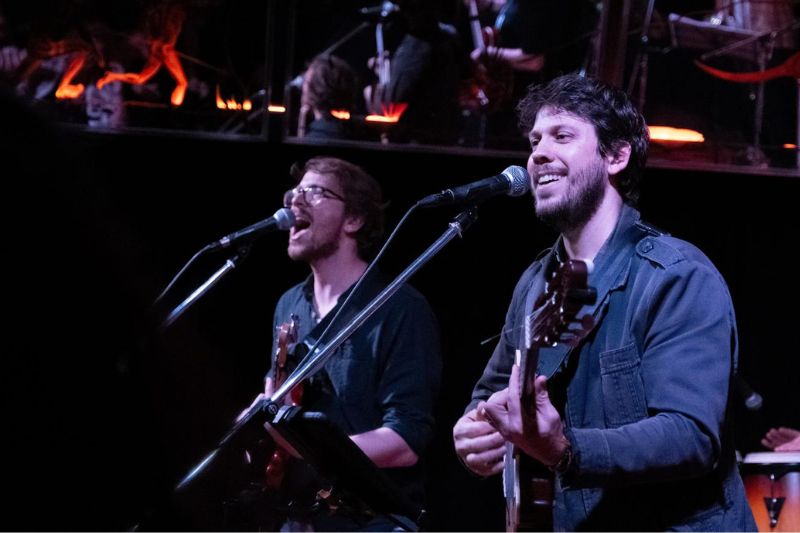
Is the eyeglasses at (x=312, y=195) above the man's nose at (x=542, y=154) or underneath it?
underneath

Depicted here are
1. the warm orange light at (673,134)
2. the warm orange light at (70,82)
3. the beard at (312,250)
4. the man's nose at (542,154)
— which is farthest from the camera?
the warm orange light at (673,134)

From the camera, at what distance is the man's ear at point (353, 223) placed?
431 centimetres

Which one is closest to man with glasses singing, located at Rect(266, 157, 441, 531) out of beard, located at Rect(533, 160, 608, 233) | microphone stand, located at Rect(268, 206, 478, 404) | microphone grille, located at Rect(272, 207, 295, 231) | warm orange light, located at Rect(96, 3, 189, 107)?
microphone grille, located at Rect(272, 207, 295, 231)

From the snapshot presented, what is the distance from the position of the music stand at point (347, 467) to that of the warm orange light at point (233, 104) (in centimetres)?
283

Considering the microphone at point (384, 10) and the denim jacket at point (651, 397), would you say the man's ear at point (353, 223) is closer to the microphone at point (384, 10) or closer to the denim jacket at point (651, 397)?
the microphone at point (384, 10)

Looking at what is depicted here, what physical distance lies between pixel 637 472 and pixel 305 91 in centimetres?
336

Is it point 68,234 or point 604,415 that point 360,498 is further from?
point 68,234

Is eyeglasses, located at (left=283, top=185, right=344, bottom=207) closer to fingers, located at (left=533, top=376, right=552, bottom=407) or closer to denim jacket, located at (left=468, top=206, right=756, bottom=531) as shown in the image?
denim jacket, located at (left=468, top=206, right=756, bottom=531)

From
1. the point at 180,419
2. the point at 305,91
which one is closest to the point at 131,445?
the point at 180,419

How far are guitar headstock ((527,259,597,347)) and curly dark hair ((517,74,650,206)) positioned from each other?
0.66 m

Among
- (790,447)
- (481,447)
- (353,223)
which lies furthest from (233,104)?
(481,447)

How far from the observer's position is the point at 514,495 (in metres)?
2.40

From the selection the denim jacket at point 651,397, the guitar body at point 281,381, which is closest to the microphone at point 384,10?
the guitar body at point 281,381

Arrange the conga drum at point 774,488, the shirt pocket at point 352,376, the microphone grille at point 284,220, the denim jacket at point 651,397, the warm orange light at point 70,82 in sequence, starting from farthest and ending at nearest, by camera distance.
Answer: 1. the warm orange light at point 70,82
2. the conga drum at point 774,488
3. the shirt pocket at point 352,376
4. the microphone grille at point 284,220
5. the denim jacket at point 651,397
